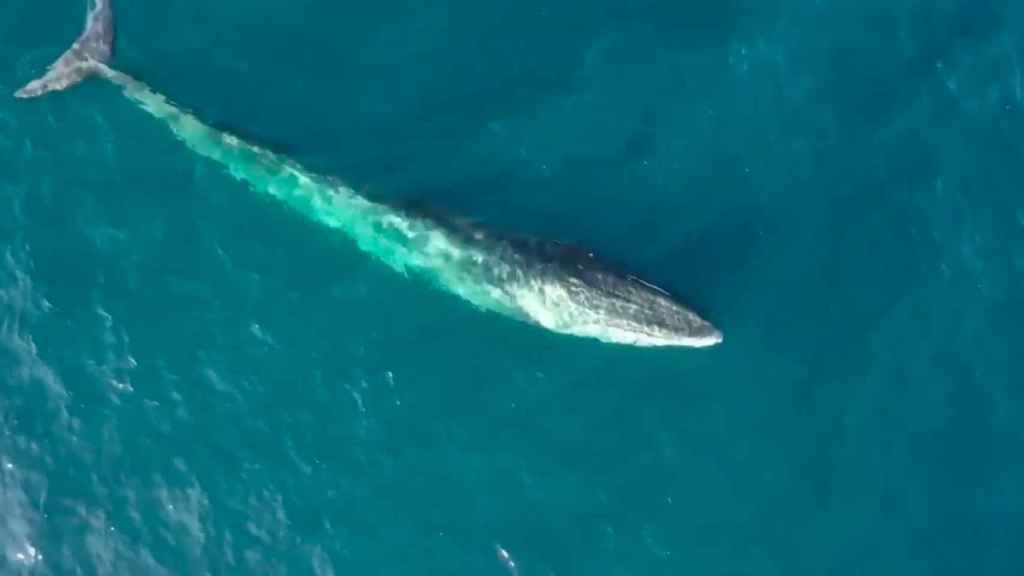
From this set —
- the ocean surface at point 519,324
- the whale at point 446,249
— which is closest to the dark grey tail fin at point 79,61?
the whale at point 446,249

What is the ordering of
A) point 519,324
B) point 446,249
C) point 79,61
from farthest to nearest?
point 79,61 → point 446,249 → point 519,324

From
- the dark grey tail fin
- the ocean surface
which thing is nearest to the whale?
the dark grey tail fin

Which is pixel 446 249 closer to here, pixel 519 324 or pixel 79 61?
pixel 519 324

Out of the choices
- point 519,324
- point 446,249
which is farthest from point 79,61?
point 519,324

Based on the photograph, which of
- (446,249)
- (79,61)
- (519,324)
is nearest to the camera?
(519,324)

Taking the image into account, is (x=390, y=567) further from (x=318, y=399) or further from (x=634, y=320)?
(x=634, y=320)

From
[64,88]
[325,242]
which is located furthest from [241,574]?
[64,88]
